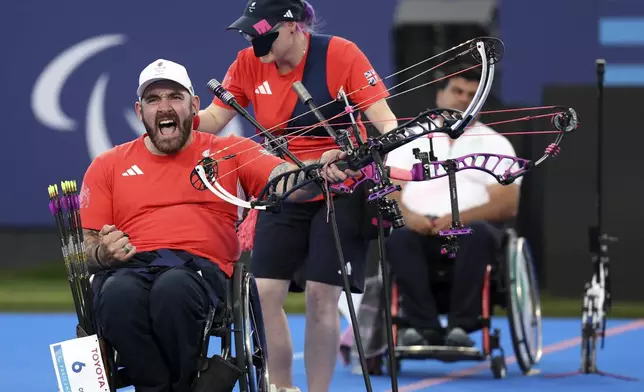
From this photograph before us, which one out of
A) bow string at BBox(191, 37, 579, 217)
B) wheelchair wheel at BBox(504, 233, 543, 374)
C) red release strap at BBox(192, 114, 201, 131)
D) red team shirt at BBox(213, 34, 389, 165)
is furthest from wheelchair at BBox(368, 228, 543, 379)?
bow string at BBox(191, 37, 579, 217)

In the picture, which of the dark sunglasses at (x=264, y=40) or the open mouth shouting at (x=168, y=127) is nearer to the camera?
the open mouth shouting at (x=168, y=127)

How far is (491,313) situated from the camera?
6.16 meters

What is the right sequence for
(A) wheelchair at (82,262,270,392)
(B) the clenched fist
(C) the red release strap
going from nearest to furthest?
1. (A) wheelchair at (82,262,270,392)
2. (B) the clenched fist
3. (C) the red release strap

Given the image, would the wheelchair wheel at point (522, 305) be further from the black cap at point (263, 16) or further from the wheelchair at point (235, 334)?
the wheelchair at point (235, 334)

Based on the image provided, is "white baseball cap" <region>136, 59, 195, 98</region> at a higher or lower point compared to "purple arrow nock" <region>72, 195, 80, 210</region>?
higher

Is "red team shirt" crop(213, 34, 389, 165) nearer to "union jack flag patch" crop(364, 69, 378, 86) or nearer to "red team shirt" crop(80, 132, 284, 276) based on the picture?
"union jack flag patch" crop(364, 69, 378, 86)

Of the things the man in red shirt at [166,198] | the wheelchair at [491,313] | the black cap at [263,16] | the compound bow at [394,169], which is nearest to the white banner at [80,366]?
the man in red shirt at [166,198]

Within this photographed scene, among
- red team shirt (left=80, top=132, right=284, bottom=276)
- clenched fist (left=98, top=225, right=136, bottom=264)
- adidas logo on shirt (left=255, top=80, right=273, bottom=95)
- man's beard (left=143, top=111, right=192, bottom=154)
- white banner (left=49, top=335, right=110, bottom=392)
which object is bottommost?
white banner (left=49, top=335, right=110, bottom=392)

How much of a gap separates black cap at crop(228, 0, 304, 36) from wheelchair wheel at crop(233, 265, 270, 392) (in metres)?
0.85

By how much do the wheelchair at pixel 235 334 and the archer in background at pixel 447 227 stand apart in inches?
77.9

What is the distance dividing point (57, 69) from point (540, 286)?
365 cm

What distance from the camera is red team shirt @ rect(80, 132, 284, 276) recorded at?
13.8 feet

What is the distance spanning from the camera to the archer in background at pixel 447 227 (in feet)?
19.7

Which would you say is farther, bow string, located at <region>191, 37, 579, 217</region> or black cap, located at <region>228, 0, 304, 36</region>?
black cap, located at <region>228, 0, 304, 36</region>
